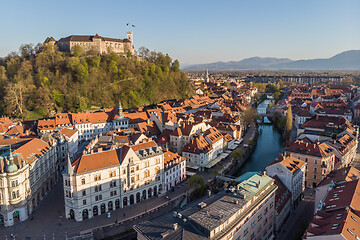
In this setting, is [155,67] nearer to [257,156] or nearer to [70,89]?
[70,89]

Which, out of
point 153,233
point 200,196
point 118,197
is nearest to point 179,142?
point 200,196

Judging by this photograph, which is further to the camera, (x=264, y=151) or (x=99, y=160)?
(x=264, y=151)

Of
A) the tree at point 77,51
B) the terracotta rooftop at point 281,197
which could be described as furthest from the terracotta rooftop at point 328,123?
the tree at point 77,51

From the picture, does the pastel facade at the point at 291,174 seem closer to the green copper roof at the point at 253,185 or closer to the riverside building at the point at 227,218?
the riverside building at the point at 227,218

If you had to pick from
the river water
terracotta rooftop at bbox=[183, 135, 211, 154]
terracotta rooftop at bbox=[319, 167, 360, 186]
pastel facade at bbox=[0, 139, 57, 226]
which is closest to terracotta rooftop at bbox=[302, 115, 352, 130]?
the river water

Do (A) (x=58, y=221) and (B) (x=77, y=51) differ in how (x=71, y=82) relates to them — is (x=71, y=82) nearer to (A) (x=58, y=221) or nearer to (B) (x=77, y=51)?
(B) (x=77, y=51)

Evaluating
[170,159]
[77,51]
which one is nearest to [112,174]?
[170,159]
